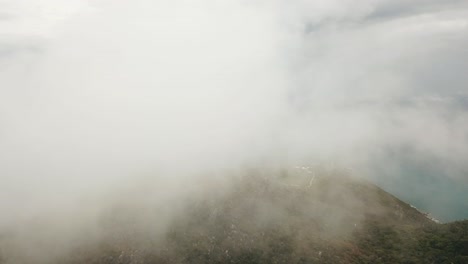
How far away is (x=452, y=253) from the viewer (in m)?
197

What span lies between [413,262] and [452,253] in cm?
2241

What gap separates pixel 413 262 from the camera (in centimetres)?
19975
